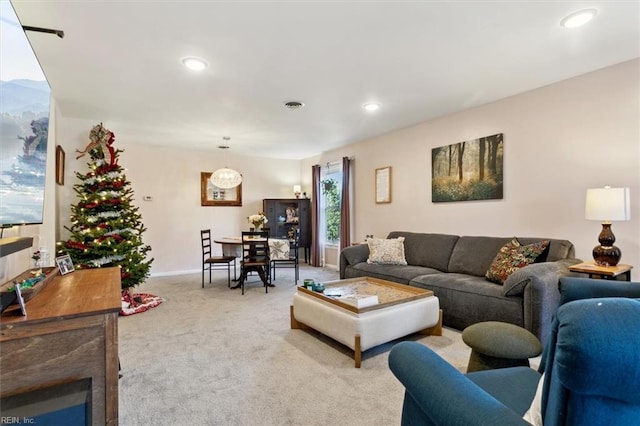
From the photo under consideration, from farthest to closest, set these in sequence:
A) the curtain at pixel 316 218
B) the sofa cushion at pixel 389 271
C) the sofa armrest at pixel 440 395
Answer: the curtain at pixel 316 218 < the sofa cushion at pixel 389 271 < the sofa armrest at pixel 440 395

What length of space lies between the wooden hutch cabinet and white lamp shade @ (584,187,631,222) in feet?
17.1

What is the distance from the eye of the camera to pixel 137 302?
4137mm

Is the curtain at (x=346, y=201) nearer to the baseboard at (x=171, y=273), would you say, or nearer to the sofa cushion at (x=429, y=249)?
the sofa cushion at (x=429, y=249)

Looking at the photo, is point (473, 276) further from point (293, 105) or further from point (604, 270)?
point (293, 105)

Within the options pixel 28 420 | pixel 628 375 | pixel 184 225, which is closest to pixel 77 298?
pixel 28 420

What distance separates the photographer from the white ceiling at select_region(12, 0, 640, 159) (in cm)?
213

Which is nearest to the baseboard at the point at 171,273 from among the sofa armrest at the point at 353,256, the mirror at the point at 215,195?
the mirror at the point at 215,195

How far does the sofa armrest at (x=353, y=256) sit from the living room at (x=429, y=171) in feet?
2.83

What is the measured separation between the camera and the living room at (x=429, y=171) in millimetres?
2934

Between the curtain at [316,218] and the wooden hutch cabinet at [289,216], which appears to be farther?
the wooden hutch cabinet at [289,216]

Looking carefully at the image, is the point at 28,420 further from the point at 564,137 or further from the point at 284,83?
the point at 564,137

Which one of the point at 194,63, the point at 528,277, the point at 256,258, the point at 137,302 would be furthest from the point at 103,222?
the point at 528,277

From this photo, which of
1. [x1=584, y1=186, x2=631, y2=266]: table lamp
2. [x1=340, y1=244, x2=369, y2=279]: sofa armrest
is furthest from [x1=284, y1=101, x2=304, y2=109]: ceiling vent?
[x1=584, y1=186, x2=631, y2=266]: table lamp

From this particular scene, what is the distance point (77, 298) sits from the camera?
156 centimetres
